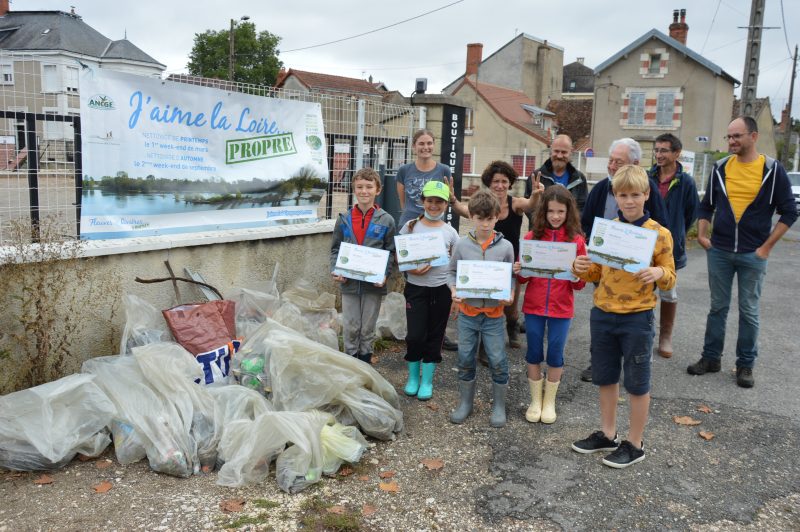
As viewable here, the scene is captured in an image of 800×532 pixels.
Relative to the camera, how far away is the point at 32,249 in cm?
407

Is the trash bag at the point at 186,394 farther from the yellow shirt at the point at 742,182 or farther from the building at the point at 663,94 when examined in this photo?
the building at the point at 663,94

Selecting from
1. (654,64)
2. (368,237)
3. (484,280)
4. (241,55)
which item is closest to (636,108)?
(654,64)

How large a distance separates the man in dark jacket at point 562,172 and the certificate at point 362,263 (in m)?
1.79

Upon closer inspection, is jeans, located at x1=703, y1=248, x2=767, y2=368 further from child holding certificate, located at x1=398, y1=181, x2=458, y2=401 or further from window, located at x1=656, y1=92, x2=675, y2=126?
window, located at x1=656, y1=92, x2=675, y2=126

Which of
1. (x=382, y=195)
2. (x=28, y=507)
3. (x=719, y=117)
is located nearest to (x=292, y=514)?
(x=28, y=507)

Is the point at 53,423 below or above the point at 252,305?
below

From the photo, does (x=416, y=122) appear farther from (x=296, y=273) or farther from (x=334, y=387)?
(x=334, y=387)

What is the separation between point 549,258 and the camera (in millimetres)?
4176

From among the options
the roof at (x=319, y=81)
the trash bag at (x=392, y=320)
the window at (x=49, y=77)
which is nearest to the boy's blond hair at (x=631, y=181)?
the trash bag at (x=392, y=320)

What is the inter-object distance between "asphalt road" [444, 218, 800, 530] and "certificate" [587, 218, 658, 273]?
4.01ft

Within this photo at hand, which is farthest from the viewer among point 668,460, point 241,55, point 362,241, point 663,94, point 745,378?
point 241,55

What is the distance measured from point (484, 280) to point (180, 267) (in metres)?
2.53

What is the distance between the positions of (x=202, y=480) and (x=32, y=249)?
6.26ft

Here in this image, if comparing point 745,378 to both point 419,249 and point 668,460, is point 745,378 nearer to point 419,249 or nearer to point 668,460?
point 668,460
